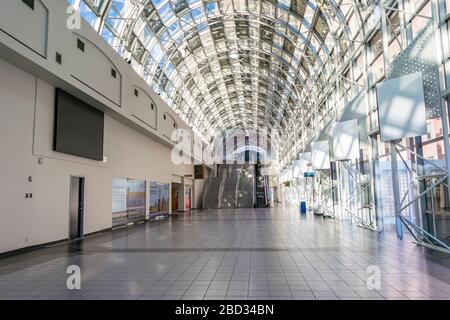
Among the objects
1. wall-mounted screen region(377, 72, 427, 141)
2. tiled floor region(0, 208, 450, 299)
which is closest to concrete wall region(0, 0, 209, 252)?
tiled floor region(0, 208, 450, 299)

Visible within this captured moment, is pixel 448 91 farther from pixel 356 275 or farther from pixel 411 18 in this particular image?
pixel 356 275

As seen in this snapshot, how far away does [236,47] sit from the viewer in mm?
24984

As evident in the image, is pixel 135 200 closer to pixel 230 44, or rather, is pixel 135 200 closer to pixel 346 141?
pixel 346 141

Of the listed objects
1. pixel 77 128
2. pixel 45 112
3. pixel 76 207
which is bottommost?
pixel 76 207

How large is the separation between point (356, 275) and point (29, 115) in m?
7.97

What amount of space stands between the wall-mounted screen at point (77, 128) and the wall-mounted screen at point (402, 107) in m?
8.52

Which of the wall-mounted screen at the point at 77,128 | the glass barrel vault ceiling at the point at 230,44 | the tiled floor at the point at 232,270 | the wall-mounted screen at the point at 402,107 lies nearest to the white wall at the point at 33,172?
the wall-mounted screen at the point at 77,128

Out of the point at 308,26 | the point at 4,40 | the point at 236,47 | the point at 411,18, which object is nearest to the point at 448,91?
the point at 411,18

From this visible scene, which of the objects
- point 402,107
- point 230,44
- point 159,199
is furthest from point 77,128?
point 230,44

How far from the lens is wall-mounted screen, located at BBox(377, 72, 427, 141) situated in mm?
6891

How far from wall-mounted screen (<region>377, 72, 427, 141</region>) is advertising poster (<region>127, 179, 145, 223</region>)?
10.6m

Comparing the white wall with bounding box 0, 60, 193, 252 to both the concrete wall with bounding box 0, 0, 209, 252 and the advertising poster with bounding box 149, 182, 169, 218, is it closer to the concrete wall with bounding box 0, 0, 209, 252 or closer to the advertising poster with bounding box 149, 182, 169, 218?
the concrete wall with bounding box 0, 0, 209, 252

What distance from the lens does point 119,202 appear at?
12781 mm

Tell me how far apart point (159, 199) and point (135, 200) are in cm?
374
